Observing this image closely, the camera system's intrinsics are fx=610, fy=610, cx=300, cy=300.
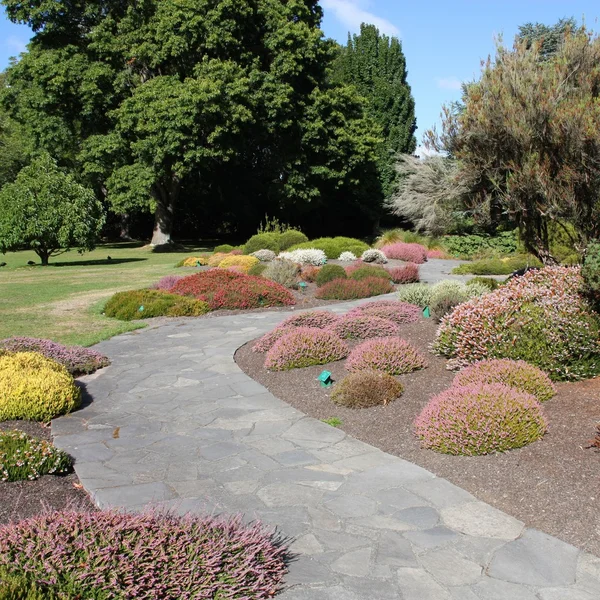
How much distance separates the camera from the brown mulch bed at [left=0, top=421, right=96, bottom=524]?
12.9 ft

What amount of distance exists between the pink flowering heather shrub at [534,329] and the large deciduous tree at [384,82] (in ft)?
103

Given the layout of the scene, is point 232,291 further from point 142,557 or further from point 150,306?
point 142,557

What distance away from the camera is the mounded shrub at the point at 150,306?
1191 cm

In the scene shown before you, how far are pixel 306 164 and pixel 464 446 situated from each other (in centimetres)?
2794

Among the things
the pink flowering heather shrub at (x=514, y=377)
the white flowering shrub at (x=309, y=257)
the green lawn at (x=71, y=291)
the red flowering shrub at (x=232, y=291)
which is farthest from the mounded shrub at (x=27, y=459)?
the white flowering shrub at (x=309, y=257)

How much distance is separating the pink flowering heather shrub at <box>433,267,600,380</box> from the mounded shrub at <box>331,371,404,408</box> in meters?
0.97

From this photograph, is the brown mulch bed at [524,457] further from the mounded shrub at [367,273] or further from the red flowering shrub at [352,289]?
the mounded shrub at [367,273]

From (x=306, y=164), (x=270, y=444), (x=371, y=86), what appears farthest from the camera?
(x=371, y=86)

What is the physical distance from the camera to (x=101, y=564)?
2.74m

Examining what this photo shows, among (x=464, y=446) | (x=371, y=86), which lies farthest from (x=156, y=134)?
(x=464, y=446)

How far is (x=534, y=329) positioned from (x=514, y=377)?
36.4 inches

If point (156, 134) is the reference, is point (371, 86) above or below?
above

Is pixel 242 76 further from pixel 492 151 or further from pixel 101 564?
pixel 101 564

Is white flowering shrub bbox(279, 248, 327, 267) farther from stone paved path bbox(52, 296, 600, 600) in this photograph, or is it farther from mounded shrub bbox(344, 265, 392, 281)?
stone paved path bbox(52, 296, 600, 600)
